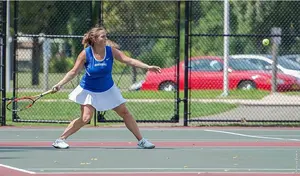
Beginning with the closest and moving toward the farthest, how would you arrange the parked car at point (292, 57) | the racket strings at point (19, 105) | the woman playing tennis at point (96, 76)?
1. the woman playing tennis at point (96, 76)
2. the racket strings at point (19, 105)
3. the parked car at point (292, 57)

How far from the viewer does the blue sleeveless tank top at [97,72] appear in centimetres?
1382

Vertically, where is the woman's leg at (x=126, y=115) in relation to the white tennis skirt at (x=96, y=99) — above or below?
below

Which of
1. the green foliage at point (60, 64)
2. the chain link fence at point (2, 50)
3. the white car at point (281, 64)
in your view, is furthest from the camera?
the green foliage at point (60, 64)

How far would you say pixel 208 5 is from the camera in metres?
31.8

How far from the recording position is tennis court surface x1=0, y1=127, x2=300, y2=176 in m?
11.5

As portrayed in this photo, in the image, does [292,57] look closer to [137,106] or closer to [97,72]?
[137,106]

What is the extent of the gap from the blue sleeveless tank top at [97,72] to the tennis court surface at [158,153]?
936 mm

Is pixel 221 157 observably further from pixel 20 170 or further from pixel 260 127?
pixel 260 127

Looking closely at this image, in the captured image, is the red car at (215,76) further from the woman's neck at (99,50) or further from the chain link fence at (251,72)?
the woman's neck at (99,50)

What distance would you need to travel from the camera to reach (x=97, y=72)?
45.3ft

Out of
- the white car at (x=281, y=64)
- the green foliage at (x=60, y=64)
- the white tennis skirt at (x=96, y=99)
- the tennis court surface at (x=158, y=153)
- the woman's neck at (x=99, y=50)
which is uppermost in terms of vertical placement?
the green foliage at (x=60, y=64)

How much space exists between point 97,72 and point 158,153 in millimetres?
1478

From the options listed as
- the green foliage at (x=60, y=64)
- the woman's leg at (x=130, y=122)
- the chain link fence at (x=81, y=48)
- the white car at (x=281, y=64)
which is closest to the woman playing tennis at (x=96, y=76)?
the woman's leg at (x=130, y=122)

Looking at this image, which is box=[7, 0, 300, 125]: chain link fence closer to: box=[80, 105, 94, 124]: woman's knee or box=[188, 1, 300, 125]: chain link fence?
box=[188, 1, 300, 125]: chain link fence
